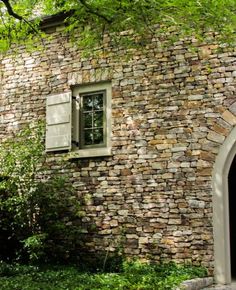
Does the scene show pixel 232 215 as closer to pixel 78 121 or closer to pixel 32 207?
pixel 78 121

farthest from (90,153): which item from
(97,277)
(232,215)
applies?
(232,215)

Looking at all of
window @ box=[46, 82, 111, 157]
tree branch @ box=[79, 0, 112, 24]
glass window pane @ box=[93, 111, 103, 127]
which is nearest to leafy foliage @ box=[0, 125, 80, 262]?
window @ box=[46, 82, 111, 157]

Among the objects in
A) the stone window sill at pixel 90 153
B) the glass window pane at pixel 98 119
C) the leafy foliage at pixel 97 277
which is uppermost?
the glass window pane at pixel 98 119

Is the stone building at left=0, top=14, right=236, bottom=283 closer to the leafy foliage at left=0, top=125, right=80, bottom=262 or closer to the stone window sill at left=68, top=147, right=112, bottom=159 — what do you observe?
the stone window sill at left=68, top=147, right=112, bottom=159

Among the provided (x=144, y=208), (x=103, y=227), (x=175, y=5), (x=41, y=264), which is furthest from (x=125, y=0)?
(x=41, y=264)

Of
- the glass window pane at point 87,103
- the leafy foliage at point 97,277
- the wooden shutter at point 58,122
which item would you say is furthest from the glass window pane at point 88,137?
the leafy foliage at point 97,277

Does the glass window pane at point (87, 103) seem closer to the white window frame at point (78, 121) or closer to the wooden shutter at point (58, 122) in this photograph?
the white window frame at point (78, 121)

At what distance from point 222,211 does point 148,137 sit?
1.76 meters

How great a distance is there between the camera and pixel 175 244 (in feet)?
24.6

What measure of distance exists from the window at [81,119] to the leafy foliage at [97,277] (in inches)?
87.7

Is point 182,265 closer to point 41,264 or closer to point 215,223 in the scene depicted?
point 215,223

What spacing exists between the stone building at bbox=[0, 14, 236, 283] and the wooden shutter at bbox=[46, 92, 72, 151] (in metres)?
0.02

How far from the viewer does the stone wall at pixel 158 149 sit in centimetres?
743

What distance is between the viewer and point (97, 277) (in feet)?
22.4
